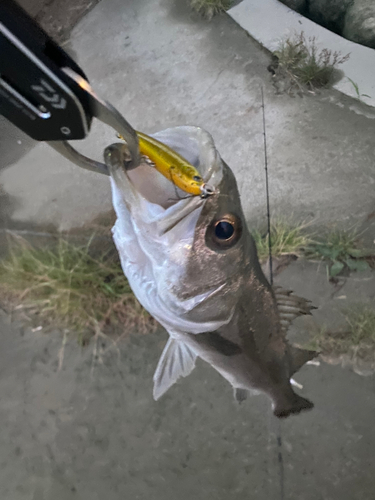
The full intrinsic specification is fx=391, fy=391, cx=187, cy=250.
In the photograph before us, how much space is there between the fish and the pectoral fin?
0.18m

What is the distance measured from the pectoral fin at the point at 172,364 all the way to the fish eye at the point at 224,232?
647 millimetres

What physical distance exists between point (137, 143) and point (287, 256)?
5.16 feet

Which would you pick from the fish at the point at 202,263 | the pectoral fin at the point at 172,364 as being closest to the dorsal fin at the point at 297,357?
the fish at the point at 202,263

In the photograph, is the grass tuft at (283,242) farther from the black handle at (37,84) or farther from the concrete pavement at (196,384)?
the black handle at (37,84)

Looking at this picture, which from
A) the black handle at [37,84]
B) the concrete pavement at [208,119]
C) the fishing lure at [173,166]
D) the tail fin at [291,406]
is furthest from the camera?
the concrete pavement at [208,119]

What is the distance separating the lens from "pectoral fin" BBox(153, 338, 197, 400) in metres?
1.44

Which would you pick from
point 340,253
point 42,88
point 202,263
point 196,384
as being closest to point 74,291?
point 196,384

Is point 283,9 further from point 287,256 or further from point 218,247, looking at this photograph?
A: point 218,247

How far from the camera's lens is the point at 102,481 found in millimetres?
1756

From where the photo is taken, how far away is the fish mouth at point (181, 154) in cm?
74

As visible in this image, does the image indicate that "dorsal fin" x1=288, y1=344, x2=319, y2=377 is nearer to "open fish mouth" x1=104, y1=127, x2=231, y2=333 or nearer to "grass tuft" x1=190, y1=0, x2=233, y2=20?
"open fish mouth" x1=104, y1=127, x2=231, y2=333

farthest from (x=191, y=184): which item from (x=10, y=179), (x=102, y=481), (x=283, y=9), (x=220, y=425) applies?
(x=283, y=9)

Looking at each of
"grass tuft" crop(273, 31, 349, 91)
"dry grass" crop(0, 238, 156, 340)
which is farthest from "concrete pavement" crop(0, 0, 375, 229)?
"dry grass" crop(0, 238, 156, 340)

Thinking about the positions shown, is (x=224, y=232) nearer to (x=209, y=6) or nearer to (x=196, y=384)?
(x=196, y=384)
